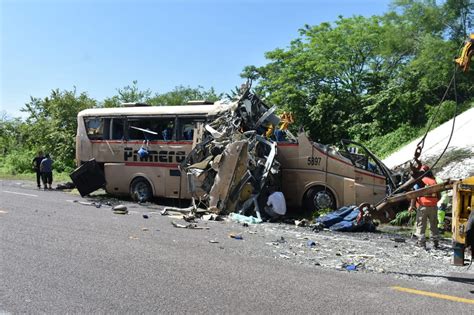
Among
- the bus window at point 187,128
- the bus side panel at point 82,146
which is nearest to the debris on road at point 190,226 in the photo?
the bus window at point 187,128

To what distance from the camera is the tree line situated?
2309 centimetres

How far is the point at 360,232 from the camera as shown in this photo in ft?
35.2

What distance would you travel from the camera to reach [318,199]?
42.6ft

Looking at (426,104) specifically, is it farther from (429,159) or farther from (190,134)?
(190,134)

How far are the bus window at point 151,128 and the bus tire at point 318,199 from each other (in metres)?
4.74

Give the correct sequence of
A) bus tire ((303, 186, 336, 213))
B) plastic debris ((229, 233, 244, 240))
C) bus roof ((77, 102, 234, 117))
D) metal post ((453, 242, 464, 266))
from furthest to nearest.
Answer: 1. bus roof ((77, 102, 234, 117))
2. bus tire ((303, 186, 336, 213))
3. plastic debris ((229, 233, 244, 240))
4. metal post ((453, 242, 464, 266))

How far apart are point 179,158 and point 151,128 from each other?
62.5 inches

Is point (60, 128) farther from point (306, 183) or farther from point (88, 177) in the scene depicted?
point (306, 183)

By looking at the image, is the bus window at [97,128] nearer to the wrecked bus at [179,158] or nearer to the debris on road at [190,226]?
the wrecked bus at [179,158]

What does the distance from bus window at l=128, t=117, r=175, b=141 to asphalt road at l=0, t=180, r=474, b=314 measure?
247 inches

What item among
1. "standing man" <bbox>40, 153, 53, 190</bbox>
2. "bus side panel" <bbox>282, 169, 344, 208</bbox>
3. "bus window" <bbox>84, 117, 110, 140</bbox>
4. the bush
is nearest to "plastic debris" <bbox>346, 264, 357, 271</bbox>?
"bus side panel" <bbox>282, 169, 344, 208</bbox>

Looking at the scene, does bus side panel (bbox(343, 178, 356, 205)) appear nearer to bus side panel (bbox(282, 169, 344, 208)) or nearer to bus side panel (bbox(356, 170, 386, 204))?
bus side panel (bbox(282, 169, 344, 208))

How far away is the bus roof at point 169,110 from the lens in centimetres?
1479

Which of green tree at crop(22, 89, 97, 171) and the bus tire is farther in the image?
green tree at crop(22, 89, 97, 171)
